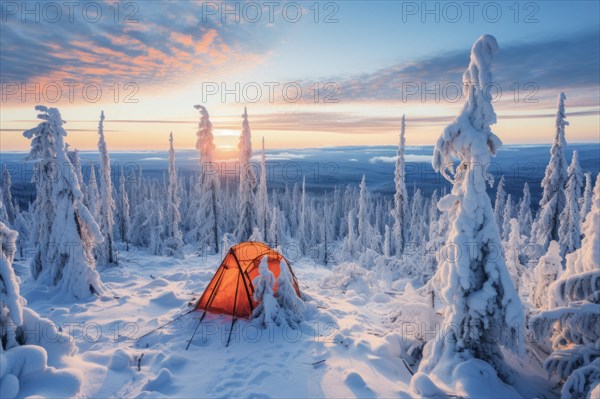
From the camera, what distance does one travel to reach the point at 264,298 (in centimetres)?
999

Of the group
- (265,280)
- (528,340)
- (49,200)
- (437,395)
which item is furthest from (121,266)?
(528,340)

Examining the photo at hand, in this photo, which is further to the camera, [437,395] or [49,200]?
[49,200]

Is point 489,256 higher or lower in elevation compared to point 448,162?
lower

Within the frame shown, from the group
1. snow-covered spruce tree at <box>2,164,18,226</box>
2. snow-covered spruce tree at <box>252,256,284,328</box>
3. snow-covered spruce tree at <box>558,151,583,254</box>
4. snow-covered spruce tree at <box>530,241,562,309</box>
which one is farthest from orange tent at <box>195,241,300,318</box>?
snow-covered spruce tree at <box>2,164,18,226</box>

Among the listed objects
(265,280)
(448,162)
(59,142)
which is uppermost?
(59,142)

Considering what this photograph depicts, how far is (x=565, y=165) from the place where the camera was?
828 inches

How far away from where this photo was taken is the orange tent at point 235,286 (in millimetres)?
10445

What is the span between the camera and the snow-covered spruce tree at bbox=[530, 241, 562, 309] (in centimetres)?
848

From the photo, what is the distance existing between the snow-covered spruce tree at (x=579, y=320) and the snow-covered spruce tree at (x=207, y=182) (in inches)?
996

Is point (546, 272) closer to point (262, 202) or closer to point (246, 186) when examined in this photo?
point (246, 186)

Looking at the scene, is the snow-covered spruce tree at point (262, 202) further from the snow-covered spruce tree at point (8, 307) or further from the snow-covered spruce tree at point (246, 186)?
the snow-covered spruce tree at point (8, 307)

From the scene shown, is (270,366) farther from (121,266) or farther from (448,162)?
(121,266)

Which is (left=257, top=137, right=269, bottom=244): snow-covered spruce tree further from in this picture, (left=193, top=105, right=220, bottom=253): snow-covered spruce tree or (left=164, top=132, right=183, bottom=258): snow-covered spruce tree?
(left=164, top=132, right=183, bottom=258): snow-covered spruce tree

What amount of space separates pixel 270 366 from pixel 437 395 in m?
3.81
